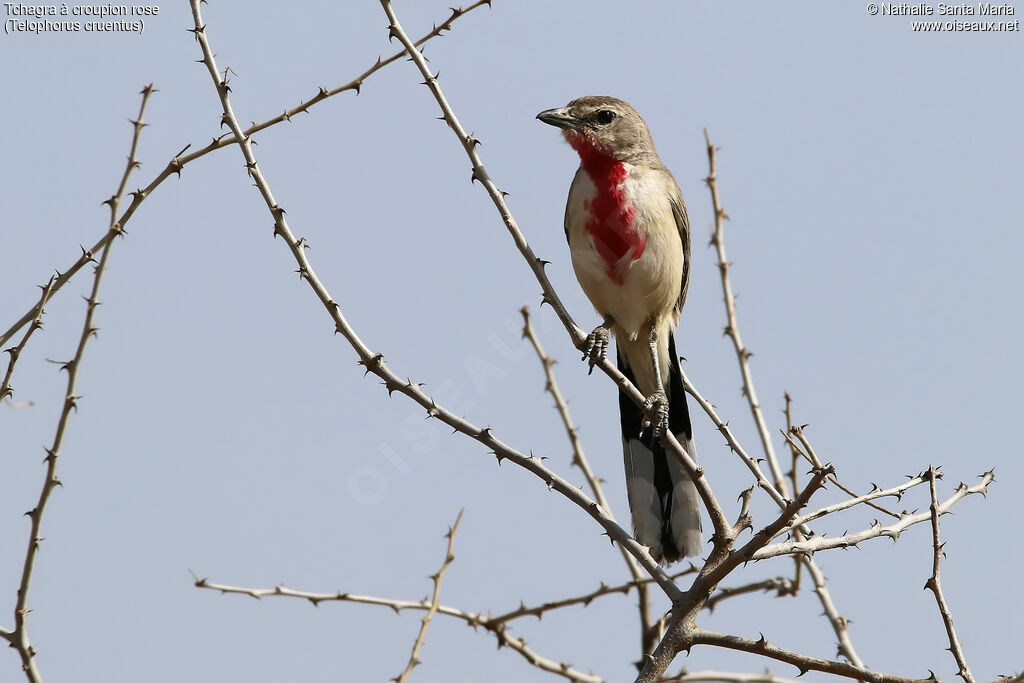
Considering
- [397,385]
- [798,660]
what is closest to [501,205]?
[397,385]

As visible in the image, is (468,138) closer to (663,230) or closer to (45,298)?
(45,298)

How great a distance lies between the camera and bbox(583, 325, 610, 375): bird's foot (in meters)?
4.60

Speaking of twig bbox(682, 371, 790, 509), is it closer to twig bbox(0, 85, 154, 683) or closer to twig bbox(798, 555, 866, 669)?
twig bbox(798, 555, 866, 669)

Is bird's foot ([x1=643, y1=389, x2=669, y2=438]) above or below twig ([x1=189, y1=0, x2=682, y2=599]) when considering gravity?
above

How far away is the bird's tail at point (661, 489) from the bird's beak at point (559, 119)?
1.36 metres

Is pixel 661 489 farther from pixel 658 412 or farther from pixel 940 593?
pixel 940 593

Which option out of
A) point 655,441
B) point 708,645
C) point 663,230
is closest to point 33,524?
point 708,645

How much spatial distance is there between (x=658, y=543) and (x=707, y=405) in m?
0.78

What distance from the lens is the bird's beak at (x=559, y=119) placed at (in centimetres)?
547

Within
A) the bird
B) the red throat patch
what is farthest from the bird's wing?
the red throat patch

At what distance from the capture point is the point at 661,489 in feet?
15.9

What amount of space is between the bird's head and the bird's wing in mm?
287

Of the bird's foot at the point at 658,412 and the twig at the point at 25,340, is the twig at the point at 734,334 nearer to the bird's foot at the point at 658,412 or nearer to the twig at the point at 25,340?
the bird's foot at the point at 658,412

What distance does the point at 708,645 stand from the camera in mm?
3066
